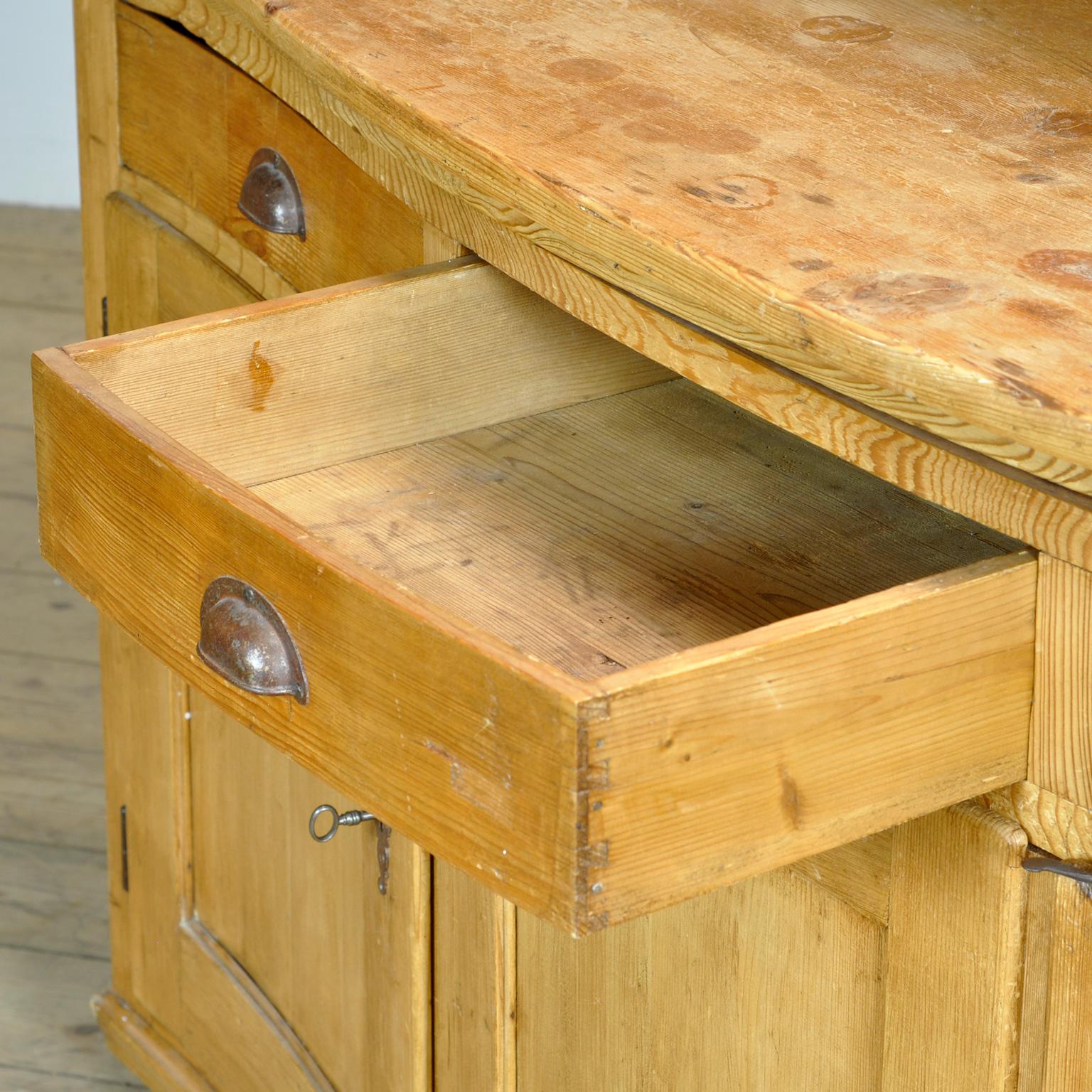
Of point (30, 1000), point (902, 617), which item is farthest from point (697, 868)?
point (30, 1000)

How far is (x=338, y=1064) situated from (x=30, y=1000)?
0.55 metres

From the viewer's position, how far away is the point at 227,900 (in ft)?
4.25

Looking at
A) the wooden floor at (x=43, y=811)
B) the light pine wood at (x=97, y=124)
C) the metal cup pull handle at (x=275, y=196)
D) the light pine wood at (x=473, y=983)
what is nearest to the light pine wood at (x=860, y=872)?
the light pine wood at (x=473, y=983)

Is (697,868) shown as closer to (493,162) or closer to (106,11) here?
(493,162)

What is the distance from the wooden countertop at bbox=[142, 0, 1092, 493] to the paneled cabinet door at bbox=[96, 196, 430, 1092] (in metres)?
0.27

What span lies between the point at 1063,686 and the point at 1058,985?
0.40 ft

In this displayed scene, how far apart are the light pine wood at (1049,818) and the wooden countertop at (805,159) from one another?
15cm

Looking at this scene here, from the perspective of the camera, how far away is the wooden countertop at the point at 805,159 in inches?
24.3

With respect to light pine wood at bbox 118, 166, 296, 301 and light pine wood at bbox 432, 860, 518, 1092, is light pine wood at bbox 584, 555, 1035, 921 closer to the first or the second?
light pine wood at bbox 432, 860, 518, 1092

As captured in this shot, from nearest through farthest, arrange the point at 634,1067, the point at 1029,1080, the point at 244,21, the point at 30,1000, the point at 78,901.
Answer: the point at 1029,1080 → the point at 634,1067 → the point at 244,21 → the point at 30,1000 → the point at 78,901

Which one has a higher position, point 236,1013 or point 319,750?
point 319,750

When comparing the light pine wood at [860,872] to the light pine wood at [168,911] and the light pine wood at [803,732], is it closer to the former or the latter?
the light pine wood at [803,732]

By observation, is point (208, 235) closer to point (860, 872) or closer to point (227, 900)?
point (227, 900)

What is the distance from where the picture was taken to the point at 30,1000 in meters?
1.62
